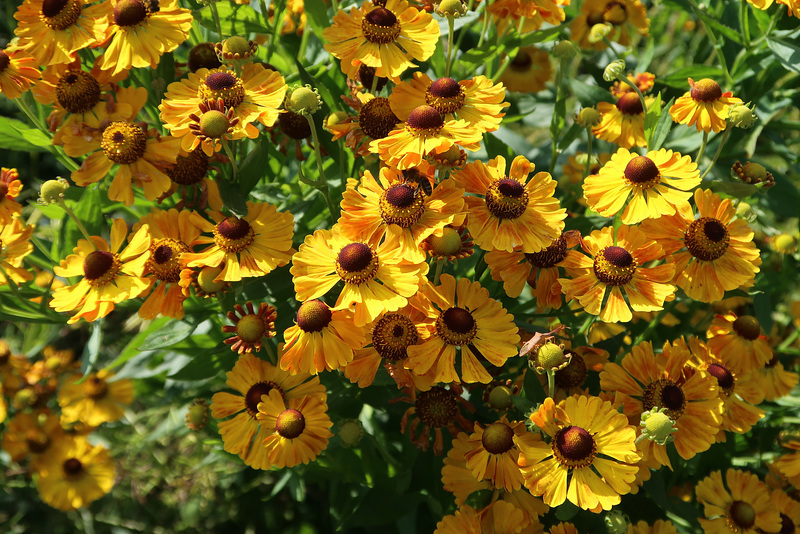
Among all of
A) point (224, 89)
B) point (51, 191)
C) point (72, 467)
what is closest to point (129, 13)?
point (224, 89)

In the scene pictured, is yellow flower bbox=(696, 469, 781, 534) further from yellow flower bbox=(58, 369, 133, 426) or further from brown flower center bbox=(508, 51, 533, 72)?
yellow flower bbox=(58, 369, 133, 426)

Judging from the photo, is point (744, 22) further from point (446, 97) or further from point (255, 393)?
point (255, 393)

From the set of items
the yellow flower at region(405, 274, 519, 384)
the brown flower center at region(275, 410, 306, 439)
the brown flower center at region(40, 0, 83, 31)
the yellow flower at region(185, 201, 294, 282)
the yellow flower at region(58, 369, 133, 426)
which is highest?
the brown flower center at region(40, 0, 83, 31)

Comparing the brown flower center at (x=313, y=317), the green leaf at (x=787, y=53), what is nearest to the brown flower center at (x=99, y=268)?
the brown flower center at (x=313, y=317)

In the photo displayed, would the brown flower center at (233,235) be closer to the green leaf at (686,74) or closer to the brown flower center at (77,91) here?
the brown flower center at (77,91)

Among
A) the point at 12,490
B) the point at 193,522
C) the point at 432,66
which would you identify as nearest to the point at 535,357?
the point at 432,66

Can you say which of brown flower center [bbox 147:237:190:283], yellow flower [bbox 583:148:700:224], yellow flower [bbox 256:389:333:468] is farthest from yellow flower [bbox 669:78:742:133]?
brown flower center [bbox 147:237:190:283]
